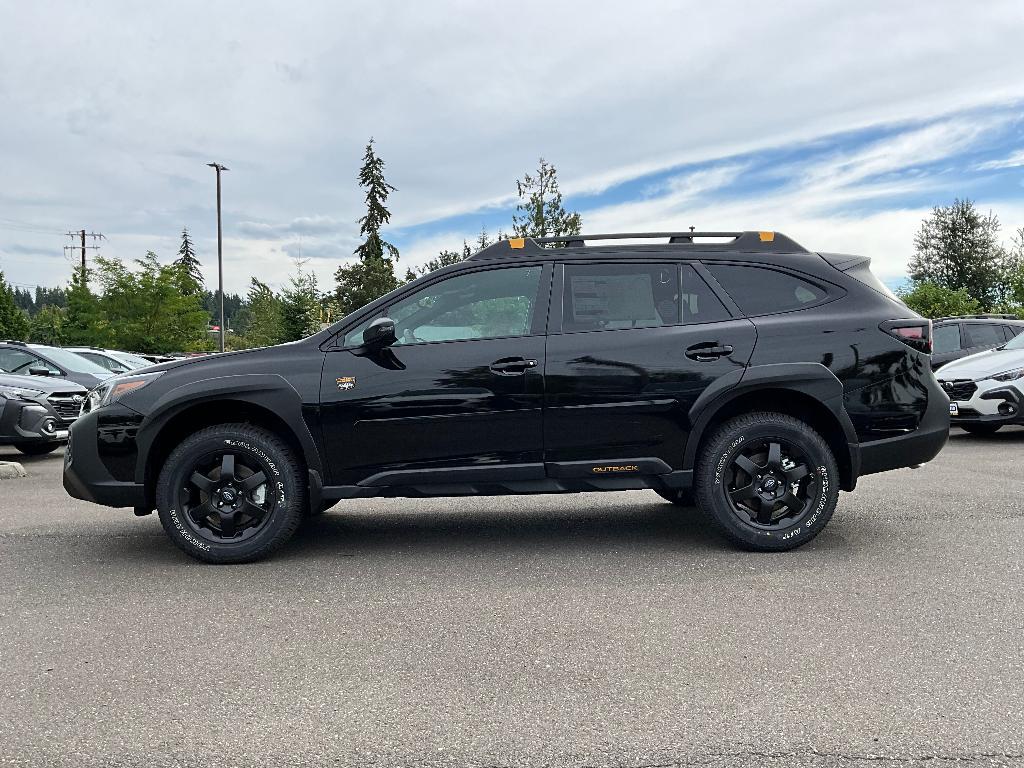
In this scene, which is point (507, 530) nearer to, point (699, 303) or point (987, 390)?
point (699, 303)

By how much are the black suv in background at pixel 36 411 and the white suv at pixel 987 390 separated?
34.4ft

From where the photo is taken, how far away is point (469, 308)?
552 cm

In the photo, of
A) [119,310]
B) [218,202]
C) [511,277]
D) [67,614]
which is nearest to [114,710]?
[67,614]

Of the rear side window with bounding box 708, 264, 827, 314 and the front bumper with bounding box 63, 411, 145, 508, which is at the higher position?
the rear side window with bounding box 708, 264, 827, 314

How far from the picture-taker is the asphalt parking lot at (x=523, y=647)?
292cm

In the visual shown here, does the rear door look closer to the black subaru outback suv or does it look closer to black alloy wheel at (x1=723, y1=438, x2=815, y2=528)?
the black subaru outback suv

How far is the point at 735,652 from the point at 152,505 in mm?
3523

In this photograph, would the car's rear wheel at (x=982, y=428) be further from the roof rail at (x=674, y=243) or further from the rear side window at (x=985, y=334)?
the roof rail at (x=674, y=243)

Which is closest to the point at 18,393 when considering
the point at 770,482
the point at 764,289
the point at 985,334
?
the point at 764,289

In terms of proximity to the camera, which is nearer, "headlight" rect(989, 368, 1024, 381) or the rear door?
the rear door

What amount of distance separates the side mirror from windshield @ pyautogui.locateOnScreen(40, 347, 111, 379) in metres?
9.60

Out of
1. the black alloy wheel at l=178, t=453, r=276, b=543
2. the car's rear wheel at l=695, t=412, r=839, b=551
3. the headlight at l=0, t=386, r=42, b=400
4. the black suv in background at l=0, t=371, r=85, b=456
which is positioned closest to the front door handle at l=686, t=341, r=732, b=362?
the car's rear wheel at l=695, t=412, r=839, b=551

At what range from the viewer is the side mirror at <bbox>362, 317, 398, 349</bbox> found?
5258 mm

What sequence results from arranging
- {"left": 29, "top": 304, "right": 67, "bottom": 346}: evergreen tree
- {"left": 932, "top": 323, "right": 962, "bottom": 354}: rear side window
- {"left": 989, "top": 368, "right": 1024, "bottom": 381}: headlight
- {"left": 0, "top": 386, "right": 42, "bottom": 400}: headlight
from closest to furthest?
1. {"left": 989, "top": 368, "right": 1024, "bottom": 381}: headlight
2. {"left": 0, "top": 386, "right": 42, "bottom": 400}: headlight
3. {"left": 932, "top": 323, "right": 962, "bottom": 354}: rear side window
4. {"left": 29, "top": 304, "right": 67, "bottom": 346}: evergreen tree
